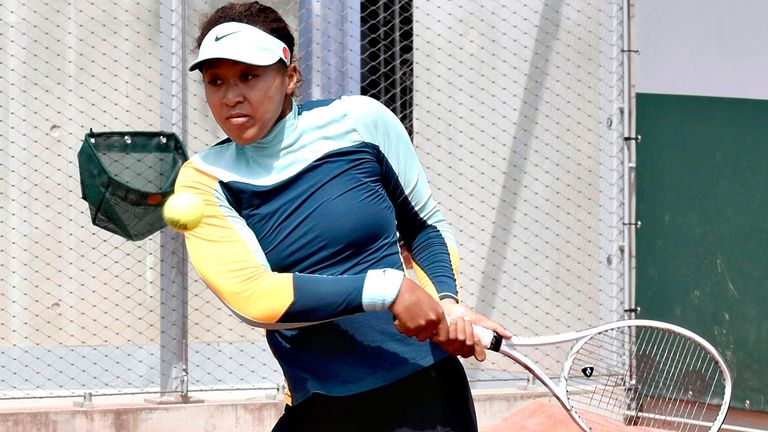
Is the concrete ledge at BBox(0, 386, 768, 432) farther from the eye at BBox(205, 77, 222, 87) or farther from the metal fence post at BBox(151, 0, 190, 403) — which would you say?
the eye at BBox(205, 77, 222, 87)

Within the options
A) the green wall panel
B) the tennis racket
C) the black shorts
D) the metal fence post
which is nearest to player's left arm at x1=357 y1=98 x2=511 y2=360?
the black shorts

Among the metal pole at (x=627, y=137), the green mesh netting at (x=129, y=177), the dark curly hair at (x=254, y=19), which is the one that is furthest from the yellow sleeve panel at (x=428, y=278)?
the metal pole at (x=627, y=137)

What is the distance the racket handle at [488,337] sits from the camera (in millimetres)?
3125

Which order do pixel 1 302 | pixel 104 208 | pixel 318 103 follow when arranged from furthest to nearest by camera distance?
1. pixel 1 302
2. pixel 104 208
3. pixel 318 103

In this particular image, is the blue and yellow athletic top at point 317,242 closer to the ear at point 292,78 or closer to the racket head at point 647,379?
the ear at point 292,78

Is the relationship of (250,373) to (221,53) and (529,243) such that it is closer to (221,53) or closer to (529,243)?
(529,243)

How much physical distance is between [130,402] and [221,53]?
4154mm

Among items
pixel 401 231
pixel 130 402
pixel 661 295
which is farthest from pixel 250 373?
pixel 401 231

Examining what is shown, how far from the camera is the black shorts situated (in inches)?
114

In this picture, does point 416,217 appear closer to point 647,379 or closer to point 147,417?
point 147,417

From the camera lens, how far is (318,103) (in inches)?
124

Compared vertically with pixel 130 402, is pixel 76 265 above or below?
above

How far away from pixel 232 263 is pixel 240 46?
0.50 m

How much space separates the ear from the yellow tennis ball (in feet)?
1.26
